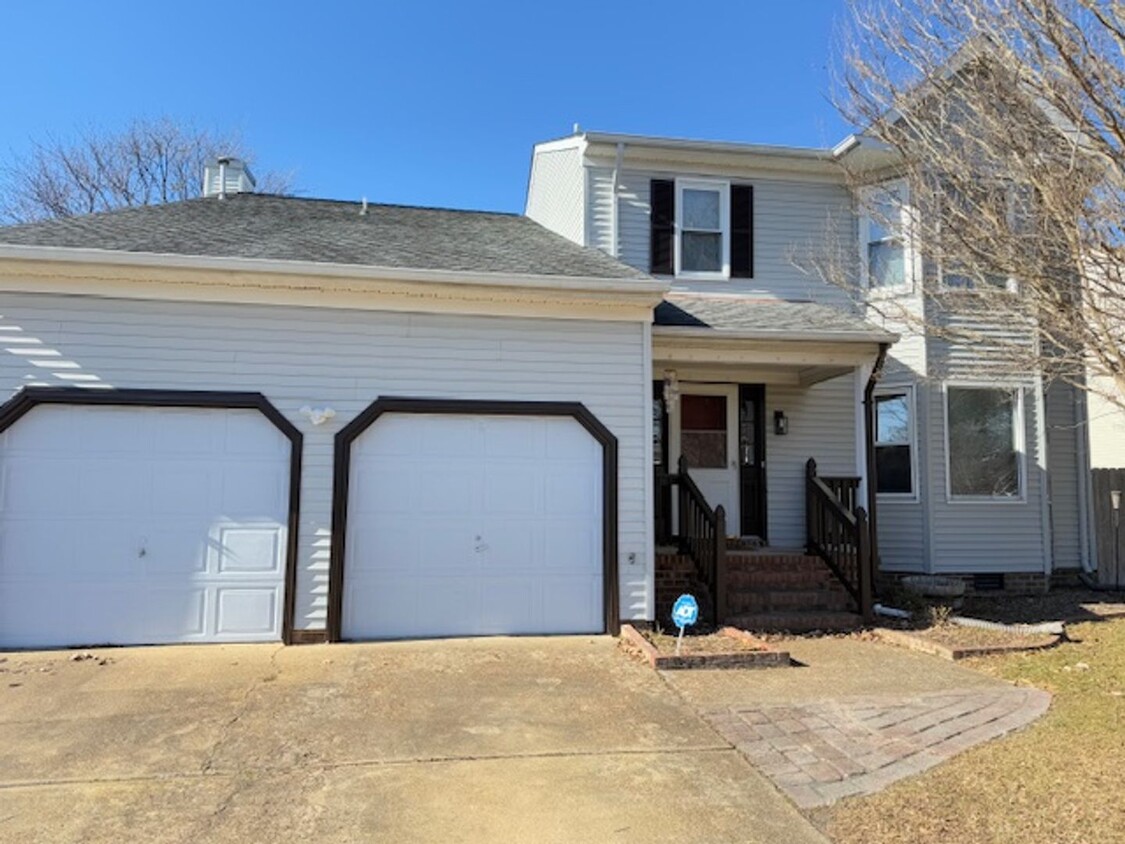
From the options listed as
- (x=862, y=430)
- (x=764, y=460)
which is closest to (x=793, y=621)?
(x=862, y=430)

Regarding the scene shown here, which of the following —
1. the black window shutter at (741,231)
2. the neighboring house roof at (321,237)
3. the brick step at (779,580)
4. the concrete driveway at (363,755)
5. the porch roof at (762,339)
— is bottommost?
the concrete driveway at (363,755)

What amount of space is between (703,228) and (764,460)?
343cm

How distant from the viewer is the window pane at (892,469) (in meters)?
10.2

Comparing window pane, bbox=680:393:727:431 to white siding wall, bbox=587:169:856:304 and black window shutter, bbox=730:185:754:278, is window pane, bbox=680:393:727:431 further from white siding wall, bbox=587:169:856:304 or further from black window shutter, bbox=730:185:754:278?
black window shutter, bbox=730:185:754:278

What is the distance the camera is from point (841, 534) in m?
8.66

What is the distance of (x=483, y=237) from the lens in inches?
366

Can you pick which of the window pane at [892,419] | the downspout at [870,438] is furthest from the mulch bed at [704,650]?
the window pane at [892,419]

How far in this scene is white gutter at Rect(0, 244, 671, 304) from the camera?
21.8 feet

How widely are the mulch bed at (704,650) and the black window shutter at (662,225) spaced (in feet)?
17.3

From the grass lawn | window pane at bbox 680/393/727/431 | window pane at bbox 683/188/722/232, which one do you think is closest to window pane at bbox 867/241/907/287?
window pane at bbox 683/188/722/232

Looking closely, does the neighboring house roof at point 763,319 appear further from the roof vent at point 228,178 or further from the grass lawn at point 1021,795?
the roof vent at point 228,178

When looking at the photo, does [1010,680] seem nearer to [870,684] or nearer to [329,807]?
[870,684]

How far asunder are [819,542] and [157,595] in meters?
7.36

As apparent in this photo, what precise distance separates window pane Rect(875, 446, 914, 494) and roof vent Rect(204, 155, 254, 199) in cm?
1024
